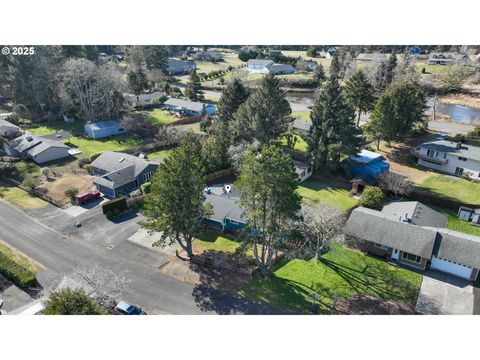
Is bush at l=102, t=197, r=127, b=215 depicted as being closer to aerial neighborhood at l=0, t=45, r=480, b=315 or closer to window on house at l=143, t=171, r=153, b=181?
aerial neighborhood at l=0, t=45, r=480, b=315

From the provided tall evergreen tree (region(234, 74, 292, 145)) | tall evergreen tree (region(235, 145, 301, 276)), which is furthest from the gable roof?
tall evergreen tree (region(235, 145, 301, 276))

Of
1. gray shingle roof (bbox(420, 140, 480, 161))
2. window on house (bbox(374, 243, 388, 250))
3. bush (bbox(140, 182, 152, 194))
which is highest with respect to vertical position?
gray shingle roof (bbox(420, 140, 480, 161))

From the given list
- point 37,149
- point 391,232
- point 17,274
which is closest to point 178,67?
point 37,149

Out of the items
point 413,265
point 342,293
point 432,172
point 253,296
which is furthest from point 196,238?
point 432,172

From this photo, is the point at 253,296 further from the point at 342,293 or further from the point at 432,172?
the point at 432,172

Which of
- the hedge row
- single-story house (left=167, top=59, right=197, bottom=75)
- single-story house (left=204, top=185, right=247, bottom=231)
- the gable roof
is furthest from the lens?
single-story house (left=167, top=59, right=197, bottom=75)

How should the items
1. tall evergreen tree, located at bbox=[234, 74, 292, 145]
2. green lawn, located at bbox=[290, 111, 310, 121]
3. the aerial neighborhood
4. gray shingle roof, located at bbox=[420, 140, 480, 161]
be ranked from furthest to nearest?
1. green lawn, located at bbox=[290, 111, 310, 121]
2. tall evergreen tree, located at bbox=[234, 74, 292, 145]
3. gray shingle roof, located at bbox=[420, 140, 480, 161]
4. the aerial neighborhood
